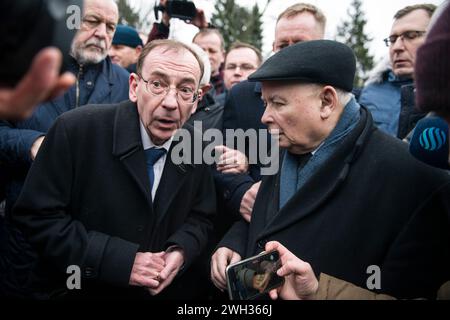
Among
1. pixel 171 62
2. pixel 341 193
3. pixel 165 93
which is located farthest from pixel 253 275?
pixel 171 62

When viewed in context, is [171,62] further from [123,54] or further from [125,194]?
[123,54]

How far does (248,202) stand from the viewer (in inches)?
94.0

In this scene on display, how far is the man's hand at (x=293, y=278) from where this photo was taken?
1638mm

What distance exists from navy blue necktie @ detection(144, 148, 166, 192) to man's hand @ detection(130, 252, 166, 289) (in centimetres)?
39

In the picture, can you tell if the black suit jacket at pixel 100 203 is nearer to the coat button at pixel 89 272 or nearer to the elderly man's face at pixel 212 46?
the coat button at pixel 89 272

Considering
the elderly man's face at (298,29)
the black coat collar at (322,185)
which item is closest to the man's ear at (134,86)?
the black coat collar at (322,185)

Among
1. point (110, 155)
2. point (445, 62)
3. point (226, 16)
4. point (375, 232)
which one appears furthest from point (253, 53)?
point (226, 16)

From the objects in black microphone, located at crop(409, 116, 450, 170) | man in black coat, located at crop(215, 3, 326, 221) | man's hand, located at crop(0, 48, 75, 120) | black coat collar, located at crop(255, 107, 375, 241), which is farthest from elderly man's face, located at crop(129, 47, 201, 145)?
man's hand, located at crop(0, 48, 75, 120)

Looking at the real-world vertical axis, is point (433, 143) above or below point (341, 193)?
above

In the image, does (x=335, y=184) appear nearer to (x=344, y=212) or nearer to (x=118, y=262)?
(x=344, y=212)

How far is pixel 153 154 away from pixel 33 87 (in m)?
1.45

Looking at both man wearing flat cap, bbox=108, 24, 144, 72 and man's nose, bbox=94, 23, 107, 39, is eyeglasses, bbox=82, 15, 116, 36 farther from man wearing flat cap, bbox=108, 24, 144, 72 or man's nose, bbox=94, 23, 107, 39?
man wearing flat cap, bbox=108, 24, 144, 72

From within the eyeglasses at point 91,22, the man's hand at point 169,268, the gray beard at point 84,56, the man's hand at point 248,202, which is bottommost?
the man's hand at point 169,268

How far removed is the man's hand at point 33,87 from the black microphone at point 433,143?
1323mm
